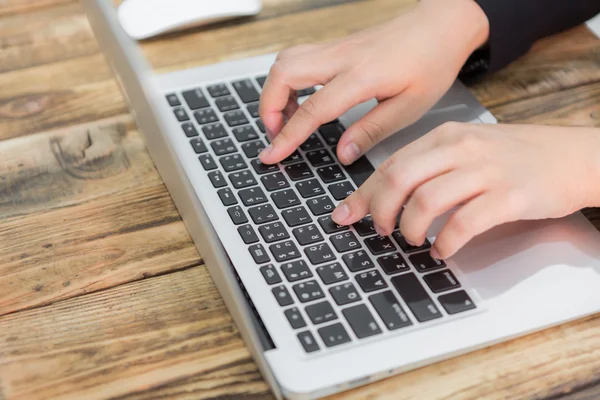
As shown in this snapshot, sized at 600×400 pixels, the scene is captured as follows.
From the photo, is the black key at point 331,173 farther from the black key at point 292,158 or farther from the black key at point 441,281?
the black key at point 441,281

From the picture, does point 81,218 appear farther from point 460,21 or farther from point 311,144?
point 460,21

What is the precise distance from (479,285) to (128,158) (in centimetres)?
37

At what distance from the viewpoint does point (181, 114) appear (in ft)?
2.34

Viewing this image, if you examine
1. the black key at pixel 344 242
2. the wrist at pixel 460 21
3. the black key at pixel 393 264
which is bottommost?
the black key at pixel 344 242

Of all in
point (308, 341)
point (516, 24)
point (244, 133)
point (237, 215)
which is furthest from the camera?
point (516, 24)

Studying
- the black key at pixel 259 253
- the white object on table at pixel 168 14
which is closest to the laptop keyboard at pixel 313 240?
the black key at pixel 259 253

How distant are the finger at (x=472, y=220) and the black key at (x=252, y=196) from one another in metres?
0.16

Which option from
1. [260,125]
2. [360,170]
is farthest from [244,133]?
[360,170]

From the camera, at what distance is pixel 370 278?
1.79 feet

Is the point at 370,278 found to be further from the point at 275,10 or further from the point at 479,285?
the point at 275,10

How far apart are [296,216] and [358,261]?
7cm

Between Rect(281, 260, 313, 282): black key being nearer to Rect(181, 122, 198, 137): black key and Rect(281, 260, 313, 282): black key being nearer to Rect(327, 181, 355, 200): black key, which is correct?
Rect(327, 181, 355, 200): black key

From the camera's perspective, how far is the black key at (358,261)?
0.56 m

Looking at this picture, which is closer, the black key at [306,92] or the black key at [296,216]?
the black key at [296,216]
